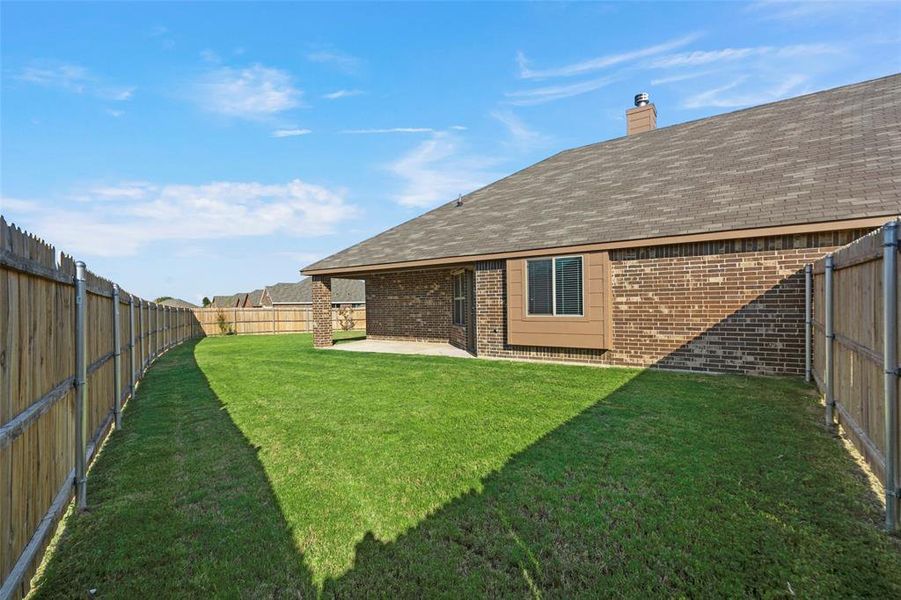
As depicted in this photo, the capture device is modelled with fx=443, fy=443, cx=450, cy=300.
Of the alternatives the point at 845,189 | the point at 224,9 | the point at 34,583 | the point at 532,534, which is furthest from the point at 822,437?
the point at 224,9

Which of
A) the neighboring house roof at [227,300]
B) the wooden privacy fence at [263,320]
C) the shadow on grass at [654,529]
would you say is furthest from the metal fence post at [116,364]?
the neighboring house roof at [227,300]

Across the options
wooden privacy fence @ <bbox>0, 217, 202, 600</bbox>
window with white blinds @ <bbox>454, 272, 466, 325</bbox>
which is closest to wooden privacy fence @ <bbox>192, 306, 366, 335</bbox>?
window with white blinds @ <bbox>454, 272, 466, 325</bbox>

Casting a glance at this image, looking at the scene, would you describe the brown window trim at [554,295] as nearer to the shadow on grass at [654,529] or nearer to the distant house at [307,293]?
the shadow on grass at [654,529]

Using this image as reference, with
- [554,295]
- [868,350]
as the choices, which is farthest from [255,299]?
[868,350]

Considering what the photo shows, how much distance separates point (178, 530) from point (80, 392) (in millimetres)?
1487

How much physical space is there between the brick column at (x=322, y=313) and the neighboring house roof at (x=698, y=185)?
24.3 inches

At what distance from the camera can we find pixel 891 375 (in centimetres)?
281

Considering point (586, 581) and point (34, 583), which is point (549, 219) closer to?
point (586, 581)

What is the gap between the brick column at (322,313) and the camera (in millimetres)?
15219

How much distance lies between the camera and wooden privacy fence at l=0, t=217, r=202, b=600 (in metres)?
2.14

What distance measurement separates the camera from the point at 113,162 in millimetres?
15391

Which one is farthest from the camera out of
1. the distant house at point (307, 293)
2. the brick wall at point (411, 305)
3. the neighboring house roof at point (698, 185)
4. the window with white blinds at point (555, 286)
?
the distant house at point (307, 293)

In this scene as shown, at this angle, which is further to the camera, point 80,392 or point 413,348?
point 413,348

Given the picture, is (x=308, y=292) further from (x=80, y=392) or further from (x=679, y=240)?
(x=80, y=392)
